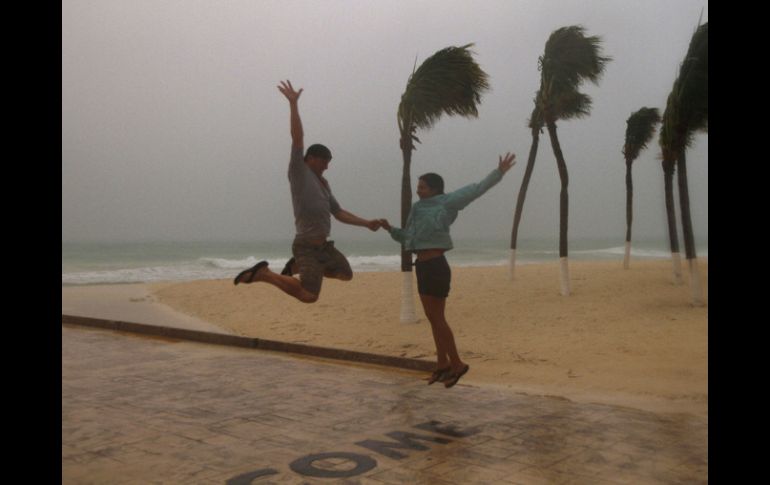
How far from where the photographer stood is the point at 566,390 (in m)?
8.07

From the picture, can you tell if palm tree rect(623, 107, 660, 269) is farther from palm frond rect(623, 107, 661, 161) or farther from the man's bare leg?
the man's bare leg

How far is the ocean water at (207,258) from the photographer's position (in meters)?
34.6

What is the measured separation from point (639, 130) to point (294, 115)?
1865 centimetres

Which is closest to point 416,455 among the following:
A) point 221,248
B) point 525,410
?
point 525,410

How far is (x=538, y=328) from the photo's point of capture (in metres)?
11.8

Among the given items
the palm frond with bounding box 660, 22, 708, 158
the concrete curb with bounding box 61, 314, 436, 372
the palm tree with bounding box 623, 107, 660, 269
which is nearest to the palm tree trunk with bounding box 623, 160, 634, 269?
the palm tree with bounding box 623, 107, 660, 269

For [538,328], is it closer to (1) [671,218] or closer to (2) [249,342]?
(2) [249,342]

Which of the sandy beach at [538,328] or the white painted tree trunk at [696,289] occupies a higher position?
the white painted tree trunk at [696,289]

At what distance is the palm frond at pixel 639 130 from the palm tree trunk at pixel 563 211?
6134 mm

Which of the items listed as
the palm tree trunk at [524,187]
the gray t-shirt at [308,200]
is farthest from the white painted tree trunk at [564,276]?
the gray t-shirt at [308,200]

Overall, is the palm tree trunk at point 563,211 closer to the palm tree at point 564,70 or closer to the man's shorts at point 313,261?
the palm tree at point 564,70

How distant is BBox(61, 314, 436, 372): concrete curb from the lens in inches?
384

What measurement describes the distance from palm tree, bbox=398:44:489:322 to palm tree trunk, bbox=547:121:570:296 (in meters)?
7.59

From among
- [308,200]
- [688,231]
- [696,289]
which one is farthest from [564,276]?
[308,200]
